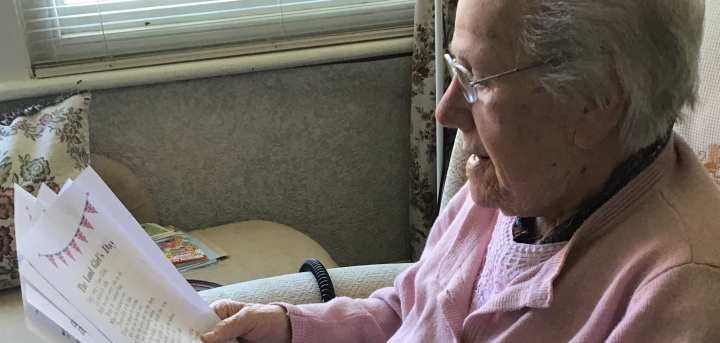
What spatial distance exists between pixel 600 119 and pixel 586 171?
72 mm

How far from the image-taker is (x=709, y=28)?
0.94 meters

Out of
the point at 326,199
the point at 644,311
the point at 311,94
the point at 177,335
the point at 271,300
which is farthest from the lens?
the point at 326,199

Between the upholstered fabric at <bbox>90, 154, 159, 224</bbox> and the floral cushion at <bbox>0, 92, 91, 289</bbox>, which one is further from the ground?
the floral cushion at <bbox>0, 92, 91, 289</bbox>

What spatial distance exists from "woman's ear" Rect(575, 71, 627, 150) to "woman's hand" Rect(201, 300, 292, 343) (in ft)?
1.79

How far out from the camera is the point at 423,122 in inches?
70.0

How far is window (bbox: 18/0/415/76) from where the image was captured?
167 cm

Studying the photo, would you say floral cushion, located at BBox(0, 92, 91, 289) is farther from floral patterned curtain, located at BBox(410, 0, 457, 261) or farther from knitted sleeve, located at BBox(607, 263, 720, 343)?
knitted sleeve, located at BBox(607, 263, 720, 343)

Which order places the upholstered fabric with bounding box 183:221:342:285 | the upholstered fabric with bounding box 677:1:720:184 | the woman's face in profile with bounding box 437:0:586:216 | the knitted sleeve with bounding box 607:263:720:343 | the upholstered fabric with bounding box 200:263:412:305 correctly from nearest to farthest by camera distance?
the knitted sleeve with bounding box 607:263:720:343 < the woman's face in profile with bounding box 437:0:586:216 < the upholstered fabric with bounding box 677:1:720:184 < the upholstered fabric with bounding box 200:263:412:305 < the upholstered fabric with bounding box 183:221:342:285

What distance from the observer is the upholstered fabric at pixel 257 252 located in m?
1.50

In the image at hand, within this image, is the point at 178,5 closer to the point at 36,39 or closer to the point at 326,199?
the point at 36,39

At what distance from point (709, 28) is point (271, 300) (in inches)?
33.4

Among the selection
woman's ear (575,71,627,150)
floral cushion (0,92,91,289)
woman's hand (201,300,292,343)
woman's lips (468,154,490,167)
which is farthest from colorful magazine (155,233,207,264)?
woman's ear (575,71,627,150)

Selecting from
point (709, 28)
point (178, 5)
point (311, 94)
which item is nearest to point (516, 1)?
point (709, 28)

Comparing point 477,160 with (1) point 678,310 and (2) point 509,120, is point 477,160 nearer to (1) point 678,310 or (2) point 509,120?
(2) point 509,120
